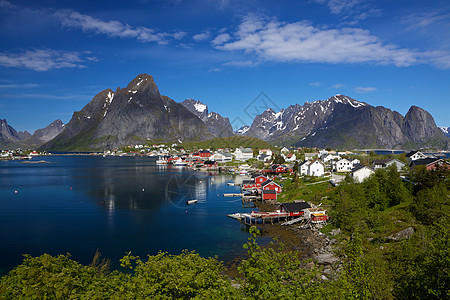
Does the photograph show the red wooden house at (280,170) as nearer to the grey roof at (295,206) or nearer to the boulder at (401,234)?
the grey roof at (295,206)

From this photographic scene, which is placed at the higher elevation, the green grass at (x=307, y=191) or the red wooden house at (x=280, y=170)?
the red wooden house at (x=280, y=170)

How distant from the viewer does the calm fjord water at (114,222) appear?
3750cm

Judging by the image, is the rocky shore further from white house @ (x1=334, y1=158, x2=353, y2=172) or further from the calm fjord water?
white house @ (x1=334, y1=158, x2=353, y2=172)

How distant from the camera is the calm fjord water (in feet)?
123

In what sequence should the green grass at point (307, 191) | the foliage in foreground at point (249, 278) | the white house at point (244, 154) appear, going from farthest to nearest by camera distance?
the white house at point (244, 154)
the green grass at point (307, 191)
the foliage in foreground at point (249, 278)

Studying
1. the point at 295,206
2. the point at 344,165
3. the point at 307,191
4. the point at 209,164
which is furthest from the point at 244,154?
the point at 295,206

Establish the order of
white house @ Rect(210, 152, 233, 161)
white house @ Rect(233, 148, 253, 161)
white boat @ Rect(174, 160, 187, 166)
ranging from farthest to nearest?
white house @ Rect(233, 148, 253, 161) < white house @ Rect(210, 152, 233, 161) < white boat @ Rect(174, 160, 187, 166)

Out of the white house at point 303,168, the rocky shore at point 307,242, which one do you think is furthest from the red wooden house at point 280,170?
the rocky shore at point 307,242

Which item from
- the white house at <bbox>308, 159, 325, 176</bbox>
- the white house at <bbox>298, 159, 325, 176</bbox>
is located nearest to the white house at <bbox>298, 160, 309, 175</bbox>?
the white house at <bbox>298, 159, 325, 176</bbox>

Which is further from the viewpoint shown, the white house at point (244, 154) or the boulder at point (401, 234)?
the white house at point (244, 154)

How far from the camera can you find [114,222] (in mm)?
50094

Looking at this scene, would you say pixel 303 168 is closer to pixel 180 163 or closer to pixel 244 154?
pixel 244 154

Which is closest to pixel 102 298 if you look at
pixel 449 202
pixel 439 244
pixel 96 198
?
pixel 439 244

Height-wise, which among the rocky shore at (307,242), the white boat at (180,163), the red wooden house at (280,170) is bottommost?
the rocky shore at (307,242)
